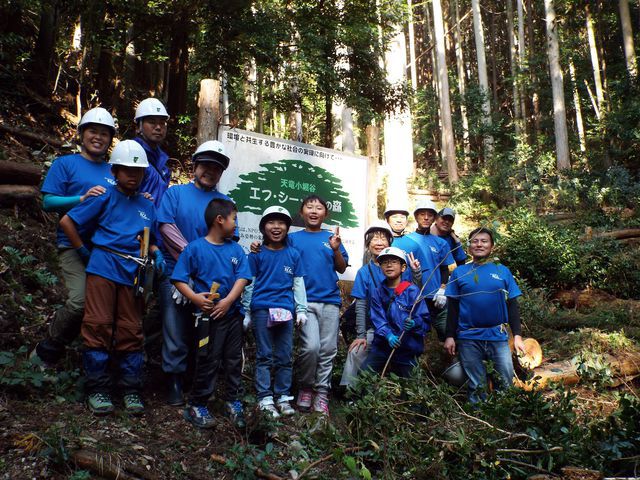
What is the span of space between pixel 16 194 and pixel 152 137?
2.58 m

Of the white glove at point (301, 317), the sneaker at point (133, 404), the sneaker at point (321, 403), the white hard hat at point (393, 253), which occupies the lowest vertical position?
the sneaker at point (321, 403)

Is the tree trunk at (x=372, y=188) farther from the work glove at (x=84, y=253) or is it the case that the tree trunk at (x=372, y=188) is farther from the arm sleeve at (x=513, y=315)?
the work glove at (x=84, y=253)

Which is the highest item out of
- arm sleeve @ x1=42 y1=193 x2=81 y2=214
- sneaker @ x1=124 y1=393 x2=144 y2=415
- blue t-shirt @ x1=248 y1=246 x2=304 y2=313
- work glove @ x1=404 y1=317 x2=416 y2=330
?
arm sleeve @ x1=42 y1=193 x2=81 y2=214

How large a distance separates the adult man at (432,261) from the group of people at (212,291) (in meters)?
0.15

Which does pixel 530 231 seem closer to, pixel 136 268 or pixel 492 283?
pixel 492 283

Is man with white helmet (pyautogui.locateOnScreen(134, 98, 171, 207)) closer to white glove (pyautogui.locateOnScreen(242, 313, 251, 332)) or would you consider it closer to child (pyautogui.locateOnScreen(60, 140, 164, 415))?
child (pyautogui.locateOnScreen(60, 140, 164, 415))

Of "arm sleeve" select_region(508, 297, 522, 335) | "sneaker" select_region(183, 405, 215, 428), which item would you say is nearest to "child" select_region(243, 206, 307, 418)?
"sneaker" select_region(183, 405, 215, 428)

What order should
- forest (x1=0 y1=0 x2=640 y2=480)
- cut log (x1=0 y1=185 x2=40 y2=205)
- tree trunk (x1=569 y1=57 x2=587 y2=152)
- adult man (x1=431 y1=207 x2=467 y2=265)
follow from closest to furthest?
forest (x1=0 y1=0 x2=640 y2=480) < adult man (x1=431 y1=207 x2=467 y2=265) < cut log (x1=0 y1=185 x2=40 y2=205) < tree trunk (x1=569 y1=57 x2=587 y2=152)

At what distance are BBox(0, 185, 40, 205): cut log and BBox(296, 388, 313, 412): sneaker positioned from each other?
3.86 m

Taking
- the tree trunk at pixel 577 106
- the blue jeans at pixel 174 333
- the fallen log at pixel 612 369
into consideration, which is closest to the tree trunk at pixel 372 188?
the fallen log at pixel 612 369

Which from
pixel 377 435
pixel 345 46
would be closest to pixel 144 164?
pixel 377 435

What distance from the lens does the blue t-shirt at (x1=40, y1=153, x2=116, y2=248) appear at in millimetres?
4031

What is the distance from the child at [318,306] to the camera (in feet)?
15.4

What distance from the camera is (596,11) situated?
21.0m
